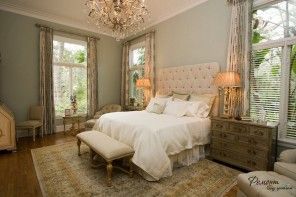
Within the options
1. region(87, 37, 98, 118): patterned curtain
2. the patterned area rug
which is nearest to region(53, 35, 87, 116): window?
region(87, 37, 98, 118): patterned curtain

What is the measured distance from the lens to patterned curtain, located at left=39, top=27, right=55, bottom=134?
489 centimetres

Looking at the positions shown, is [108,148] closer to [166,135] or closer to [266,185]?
[166,135]

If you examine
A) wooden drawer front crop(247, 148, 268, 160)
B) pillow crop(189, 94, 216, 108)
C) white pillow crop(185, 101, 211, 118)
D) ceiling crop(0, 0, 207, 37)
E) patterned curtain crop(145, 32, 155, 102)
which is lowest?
wooden drawer front crop(247, 148, 268, 160)

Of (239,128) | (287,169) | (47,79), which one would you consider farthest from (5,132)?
(287,169)

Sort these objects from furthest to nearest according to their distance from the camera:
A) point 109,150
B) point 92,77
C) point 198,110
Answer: point 92,77, point 198,110, point 109,150

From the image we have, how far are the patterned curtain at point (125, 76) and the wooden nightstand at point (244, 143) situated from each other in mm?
3644

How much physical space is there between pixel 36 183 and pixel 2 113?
195 centimetres

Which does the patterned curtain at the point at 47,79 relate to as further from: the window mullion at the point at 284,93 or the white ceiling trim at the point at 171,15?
the window mullion at the point at 284,93

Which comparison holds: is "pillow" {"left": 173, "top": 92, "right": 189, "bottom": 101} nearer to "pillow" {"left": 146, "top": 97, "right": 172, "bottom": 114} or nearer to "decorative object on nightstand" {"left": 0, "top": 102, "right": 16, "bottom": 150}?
"pillow" {"left": 146, "top": 97, "right": 172, "bottom": 114}

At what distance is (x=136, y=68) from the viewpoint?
20.0ft

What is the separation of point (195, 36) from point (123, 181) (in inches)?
132

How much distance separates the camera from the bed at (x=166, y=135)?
249 centimetres

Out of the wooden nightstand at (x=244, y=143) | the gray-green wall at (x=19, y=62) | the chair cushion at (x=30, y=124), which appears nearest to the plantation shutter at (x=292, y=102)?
the wooden nightstand at (x=244, y=143)

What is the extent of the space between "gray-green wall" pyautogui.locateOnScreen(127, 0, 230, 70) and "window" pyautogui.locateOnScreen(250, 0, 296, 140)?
1.93ft
